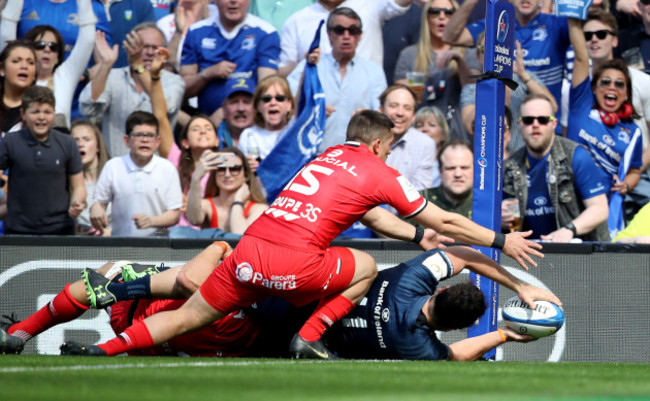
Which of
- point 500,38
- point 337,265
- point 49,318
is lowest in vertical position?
point 49,318

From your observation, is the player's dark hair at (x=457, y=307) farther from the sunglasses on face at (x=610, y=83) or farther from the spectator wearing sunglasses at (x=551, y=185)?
the sunglasses on face at (x=610, y=83)

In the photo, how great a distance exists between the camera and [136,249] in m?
8.72

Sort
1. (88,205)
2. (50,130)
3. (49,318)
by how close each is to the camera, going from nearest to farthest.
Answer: (49,318), (50,130), (88,205)

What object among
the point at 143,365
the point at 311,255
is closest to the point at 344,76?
the point at 311,255

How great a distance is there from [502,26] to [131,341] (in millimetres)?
3575

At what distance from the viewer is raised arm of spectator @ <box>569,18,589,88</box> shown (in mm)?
10391

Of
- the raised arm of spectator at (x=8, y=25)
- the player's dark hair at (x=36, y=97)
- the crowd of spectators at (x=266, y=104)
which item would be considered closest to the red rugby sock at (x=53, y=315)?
the crowd of spectators at (x=266, y=104)

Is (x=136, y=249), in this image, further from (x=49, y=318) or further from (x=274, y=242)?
(x=274, y=242)

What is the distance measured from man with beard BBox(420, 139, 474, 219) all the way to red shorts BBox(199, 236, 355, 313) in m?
2.56

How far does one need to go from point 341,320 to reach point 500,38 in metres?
2.44

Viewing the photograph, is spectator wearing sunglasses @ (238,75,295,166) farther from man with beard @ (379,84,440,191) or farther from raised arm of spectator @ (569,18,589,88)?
raised arm of spectator @ (569,18,589,88)

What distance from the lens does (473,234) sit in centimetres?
702

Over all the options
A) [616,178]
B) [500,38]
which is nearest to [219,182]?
[500,38]

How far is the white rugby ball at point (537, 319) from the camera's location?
22.8 ft
